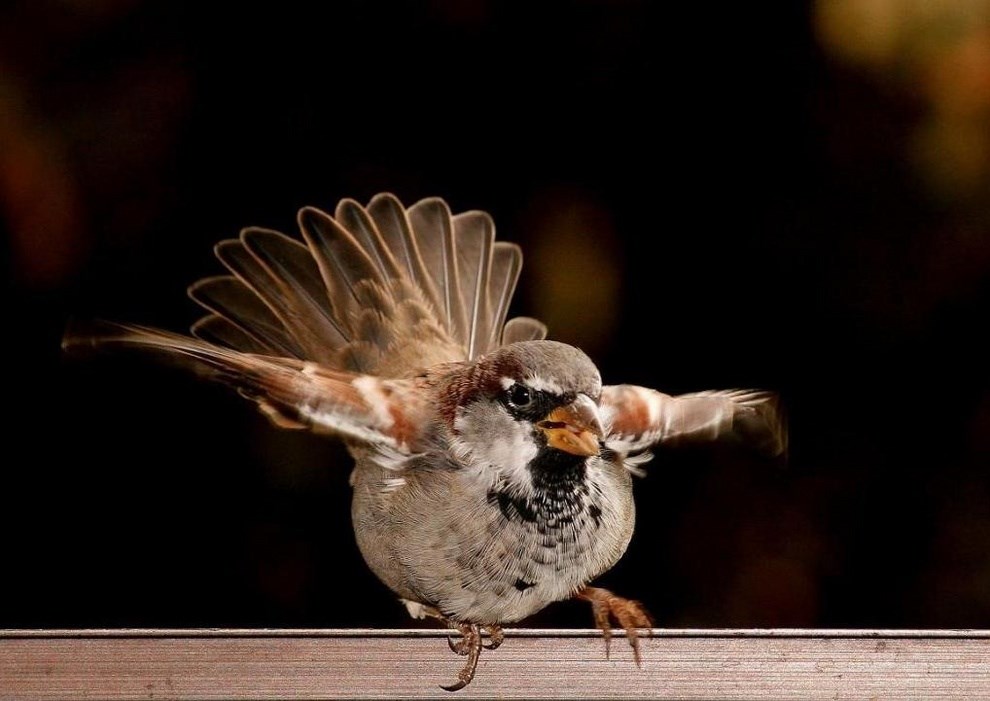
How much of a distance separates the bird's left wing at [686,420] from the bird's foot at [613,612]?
18cm

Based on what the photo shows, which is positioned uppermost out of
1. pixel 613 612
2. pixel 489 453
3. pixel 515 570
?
pixel 489 453

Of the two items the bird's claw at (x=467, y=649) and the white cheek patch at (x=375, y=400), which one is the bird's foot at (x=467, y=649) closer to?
the bird's claw at (x=467, y=649)

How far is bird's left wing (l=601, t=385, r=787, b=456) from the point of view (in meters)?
1.41

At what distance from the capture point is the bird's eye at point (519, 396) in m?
1.28

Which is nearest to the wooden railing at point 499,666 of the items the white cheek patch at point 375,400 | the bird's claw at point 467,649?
the bird's claw at point 467,649

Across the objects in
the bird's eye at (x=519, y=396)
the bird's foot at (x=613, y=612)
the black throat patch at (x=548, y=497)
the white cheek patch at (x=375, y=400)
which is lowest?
the bird's foot at (x=613, y=612)

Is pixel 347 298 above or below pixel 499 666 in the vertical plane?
above

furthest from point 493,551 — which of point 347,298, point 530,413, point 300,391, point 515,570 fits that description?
point 347,298

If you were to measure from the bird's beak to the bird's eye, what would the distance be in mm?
34

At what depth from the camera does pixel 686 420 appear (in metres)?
1.43

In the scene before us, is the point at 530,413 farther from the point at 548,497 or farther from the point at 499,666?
the point at 499,666

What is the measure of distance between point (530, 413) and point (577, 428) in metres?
0.06

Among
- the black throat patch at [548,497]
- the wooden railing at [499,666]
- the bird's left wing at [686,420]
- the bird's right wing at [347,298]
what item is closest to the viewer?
the wooden railing at [499,666]

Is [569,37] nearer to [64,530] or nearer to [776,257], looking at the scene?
[776,257]
